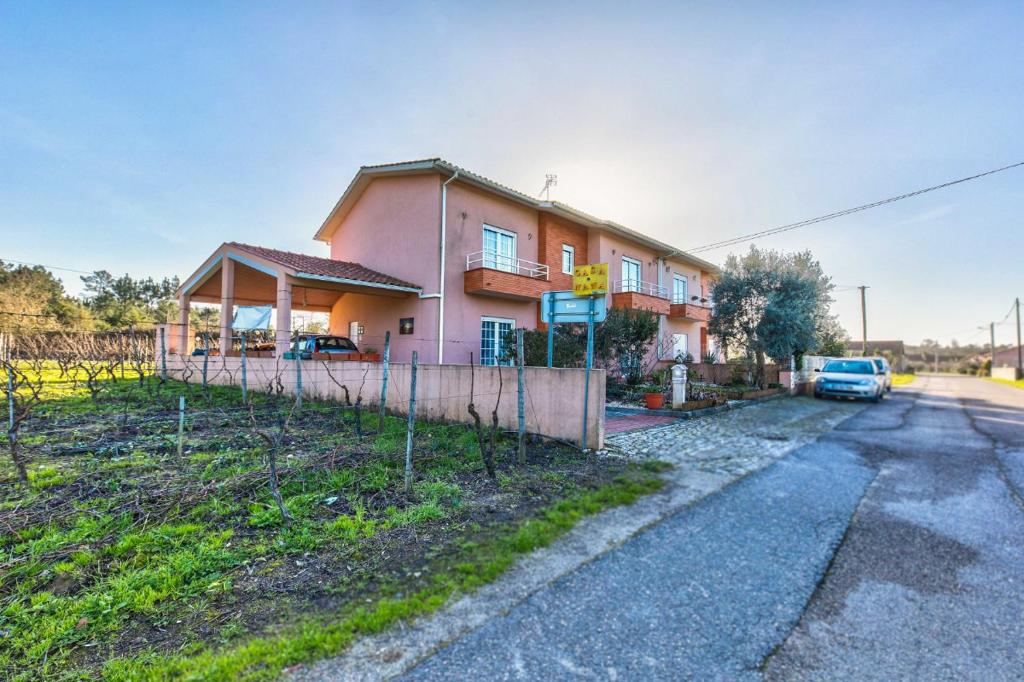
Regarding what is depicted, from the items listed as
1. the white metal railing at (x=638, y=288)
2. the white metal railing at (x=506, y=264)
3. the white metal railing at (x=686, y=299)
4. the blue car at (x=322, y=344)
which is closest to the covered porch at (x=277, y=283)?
the blue car at (x=322, y=344)

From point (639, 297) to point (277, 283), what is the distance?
1444cm

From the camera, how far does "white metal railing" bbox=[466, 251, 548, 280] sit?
1459 centimetres

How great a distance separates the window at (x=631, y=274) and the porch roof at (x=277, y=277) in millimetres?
10637

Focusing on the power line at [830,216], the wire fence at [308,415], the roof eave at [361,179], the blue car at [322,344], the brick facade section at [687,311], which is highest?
the roof eave at [361,179]

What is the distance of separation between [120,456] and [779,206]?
64.8ft

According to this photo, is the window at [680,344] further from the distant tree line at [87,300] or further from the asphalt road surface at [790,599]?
the distant tree line at [87,300]

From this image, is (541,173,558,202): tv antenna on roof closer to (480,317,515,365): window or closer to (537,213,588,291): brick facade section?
(537,213,588,291): brick facade section

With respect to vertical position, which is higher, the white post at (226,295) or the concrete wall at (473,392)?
the white post at (226,295)

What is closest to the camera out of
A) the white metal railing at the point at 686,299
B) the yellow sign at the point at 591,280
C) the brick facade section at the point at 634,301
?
the yellow sign at the point at 591,280

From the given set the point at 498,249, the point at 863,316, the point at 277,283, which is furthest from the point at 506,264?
the point at 863,316

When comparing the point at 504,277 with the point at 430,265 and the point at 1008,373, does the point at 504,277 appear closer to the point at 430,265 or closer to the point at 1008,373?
the point at 430,265

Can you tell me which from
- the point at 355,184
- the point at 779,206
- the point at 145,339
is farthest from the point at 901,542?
the point at 145,339

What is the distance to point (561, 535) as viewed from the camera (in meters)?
3.69

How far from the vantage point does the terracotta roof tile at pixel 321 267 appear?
41.6 feet
